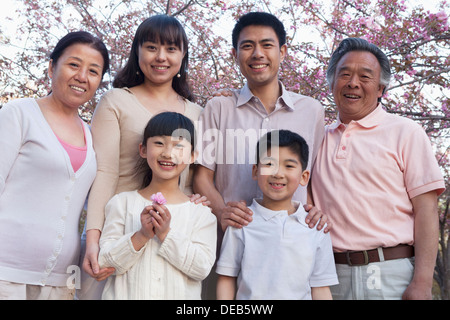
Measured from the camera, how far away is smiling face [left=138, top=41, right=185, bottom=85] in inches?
107

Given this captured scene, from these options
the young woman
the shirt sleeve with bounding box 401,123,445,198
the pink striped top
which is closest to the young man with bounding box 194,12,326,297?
the young woman

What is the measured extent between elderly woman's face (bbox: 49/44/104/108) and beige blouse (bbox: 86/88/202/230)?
0.14 meters

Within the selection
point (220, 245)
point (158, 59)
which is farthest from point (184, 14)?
point (220, 245)

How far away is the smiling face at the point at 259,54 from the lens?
9.06 feet

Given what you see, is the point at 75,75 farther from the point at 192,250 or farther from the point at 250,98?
the point at 192,250

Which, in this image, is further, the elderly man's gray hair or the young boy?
the elderly man's gray hair

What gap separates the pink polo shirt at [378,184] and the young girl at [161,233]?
714 millimetres

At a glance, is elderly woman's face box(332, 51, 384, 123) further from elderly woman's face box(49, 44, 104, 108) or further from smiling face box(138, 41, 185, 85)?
elderly woman's face box(49, 44, 104, 108)

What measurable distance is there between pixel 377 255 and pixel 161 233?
1.15m

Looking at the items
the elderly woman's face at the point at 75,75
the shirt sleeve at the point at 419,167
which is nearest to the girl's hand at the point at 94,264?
the elderly woman's face at the point at 75,75

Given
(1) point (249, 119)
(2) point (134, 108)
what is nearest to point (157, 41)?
(2) point (134, 108)

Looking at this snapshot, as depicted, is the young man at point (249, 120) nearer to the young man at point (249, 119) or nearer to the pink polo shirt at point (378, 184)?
the young man at point (249, 119)
